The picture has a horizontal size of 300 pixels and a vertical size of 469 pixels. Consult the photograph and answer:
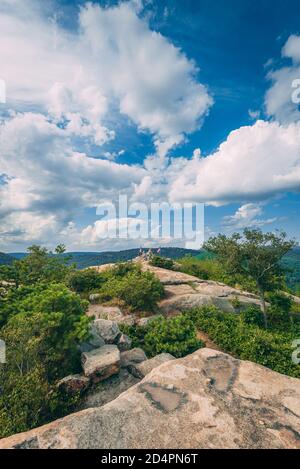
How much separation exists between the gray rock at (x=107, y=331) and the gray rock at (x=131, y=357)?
3.07 ft

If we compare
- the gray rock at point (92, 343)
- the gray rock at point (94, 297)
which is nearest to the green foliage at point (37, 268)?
the gray rock at point (94, 297)

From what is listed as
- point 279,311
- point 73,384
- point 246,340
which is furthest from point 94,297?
point 279,311

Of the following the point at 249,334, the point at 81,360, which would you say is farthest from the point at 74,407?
the point at 249,334

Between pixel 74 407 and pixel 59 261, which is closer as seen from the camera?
pixel 74 407

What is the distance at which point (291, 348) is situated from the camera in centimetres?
1391

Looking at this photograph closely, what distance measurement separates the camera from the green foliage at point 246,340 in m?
12.9

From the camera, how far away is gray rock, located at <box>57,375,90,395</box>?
8.66 m

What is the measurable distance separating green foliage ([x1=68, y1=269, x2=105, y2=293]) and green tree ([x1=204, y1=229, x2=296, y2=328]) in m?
11.0

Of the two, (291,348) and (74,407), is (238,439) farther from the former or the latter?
(291,348)

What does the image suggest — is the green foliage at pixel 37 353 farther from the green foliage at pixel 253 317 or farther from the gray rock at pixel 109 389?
the green foliage at pixel 253 317

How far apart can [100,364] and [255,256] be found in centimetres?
1405

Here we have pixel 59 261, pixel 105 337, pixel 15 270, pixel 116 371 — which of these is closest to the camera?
pixel 116 371

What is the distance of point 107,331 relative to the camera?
40.4ft

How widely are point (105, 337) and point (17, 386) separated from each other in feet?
16.2
